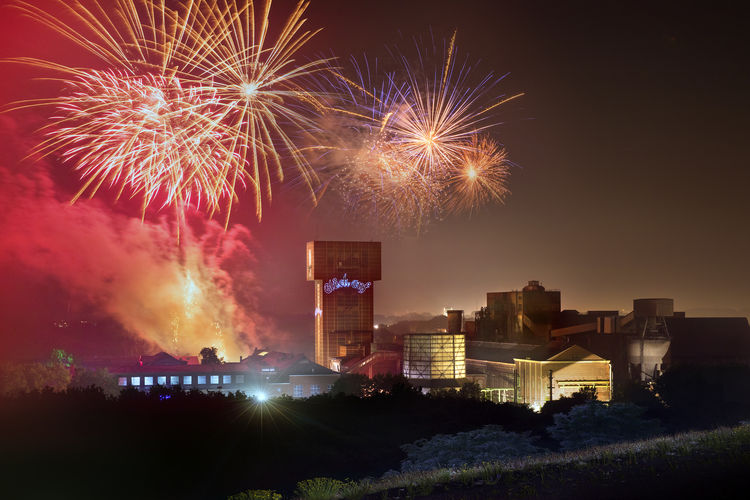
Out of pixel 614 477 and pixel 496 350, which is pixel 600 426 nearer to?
pixel 614 477

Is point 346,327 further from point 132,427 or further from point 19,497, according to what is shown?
point 19,497

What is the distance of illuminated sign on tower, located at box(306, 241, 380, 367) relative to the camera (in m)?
131

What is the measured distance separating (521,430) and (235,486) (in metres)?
18.1

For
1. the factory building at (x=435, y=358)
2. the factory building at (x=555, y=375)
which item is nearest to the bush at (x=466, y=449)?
the factory building at (x=555, y=375)

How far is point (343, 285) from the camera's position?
5261 inches

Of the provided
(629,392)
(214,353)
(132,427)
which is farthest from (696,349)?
(214,353)

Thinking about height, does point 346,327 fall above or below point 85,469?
above

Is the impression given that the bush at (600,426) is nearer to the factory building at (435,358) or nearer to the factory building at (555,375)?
the factory building at (555,375)

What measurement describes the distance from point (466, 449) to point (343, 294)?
99.3m

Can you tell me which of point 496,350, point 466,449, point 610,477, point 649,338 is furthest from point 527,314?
point 610,477

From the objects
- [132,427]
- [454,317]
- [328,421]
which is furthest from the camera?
[454,317]

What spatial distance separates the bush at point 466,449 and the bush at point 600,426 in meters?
2.32

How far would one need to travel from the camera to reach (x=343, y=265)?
440 ft

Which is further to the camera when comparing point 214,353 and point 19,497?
point 214,353
